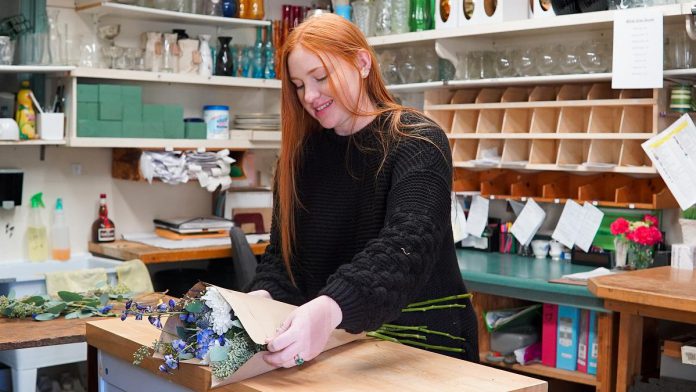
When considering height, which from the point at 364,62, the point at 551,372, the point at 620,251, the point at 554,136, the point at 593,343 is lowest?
the point at 551,372

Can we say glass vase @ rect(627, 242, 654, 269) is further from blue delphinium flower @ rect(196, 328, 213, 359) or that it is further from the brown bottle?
blue delphinium flower @ rect(196, 328, 213, 359)

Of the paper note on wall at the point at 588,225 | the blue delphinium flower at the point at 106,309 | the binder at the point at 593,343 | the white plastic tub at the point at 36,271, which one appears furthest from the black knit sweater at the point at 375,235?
the paper note on wall at the point at 588,225

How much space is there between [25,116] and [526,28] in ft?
7.84

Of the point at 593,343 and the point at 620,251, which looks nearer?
the point at 593,343

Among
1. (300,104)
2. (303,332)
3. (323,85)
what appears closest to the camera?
(303,332)

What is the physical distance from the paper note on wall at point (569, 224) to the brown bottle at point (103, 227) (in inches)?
89.4

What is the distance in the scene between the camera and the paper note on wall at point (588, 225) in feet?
14.6

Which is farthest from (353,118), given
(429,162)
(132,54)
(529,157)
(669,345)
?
(132,54)

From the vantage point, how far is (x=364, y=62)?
2008 mm

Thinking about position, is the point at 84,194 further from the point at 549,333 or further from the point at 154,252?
the point at 549,333

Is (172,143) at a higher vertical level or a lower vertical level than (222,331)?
higher

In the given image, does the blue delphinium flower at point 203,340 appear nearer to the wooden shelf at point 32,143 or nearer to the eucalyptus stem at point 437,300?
the eucalyptus stem at point 437,300

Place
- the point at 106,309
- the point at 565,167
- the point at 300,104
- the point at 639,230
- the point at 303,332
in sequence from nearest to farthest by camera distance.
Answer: the point at 303,332 → the point at 300,104 → the point at 106,309 → the point at 639,230 → the point at 565,167

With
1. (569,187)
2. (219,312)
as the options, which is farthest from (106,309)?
(569,187)
